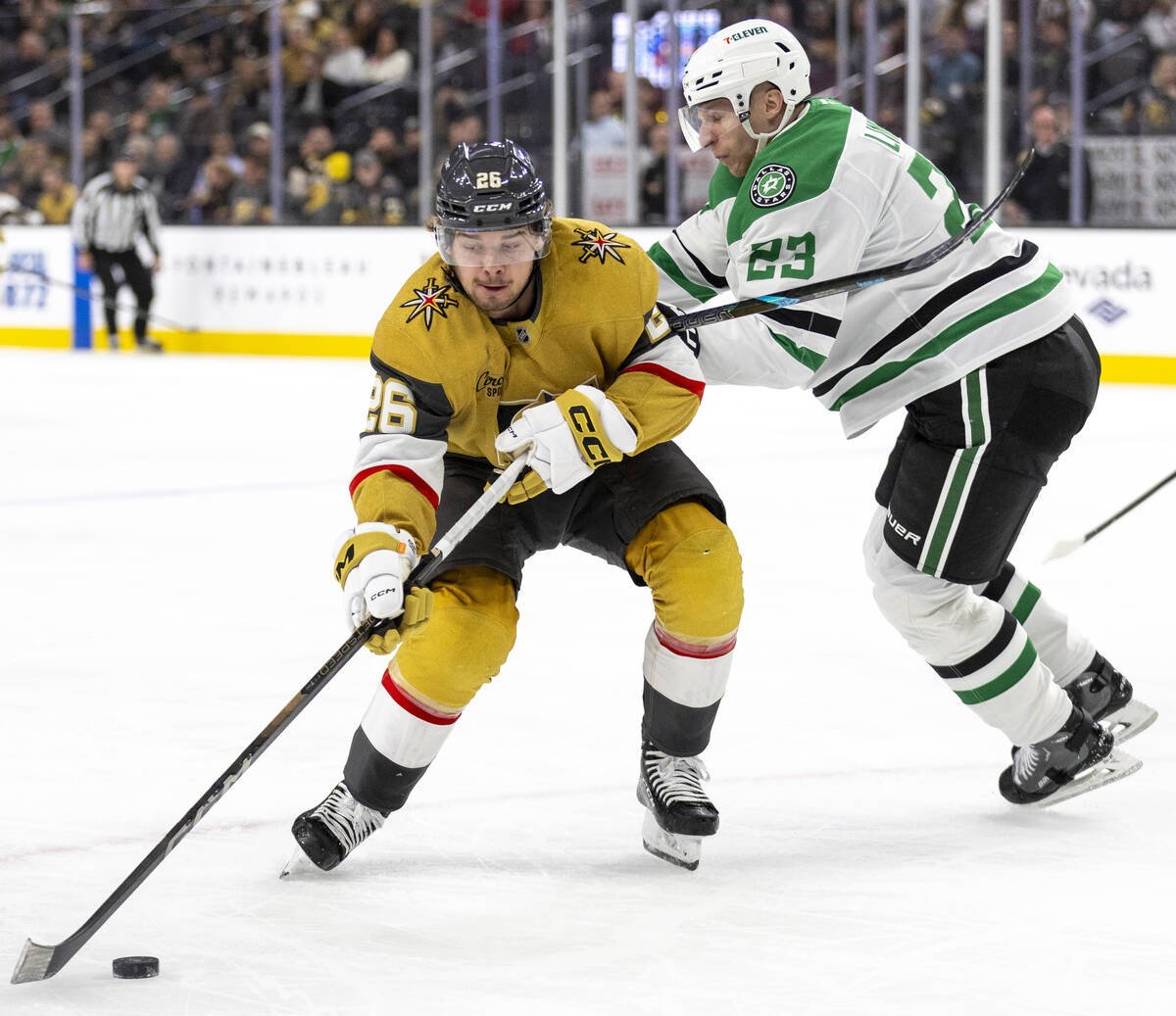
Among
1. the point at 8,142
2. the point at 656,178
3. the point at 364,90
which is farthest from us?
the point at 8,142

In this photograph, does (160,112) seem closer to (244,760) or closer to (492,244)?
(492,244)

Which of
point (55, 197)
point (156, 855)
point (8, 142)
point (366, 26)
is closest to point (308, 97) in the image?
point (366, 26)

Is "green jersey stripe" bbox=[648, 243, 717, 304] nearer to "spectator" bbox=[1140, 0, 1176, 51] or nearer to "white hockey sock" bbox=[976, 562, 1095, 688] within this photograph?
"white hockey sock" bbox=[976, 562, 1095, 688]

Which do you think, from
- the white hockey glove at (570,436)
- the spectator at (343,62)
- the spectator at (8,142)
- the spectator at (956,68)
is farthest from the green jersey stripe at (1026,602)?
the spectator at (8,142)

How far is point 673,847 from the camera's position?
99.6 inches

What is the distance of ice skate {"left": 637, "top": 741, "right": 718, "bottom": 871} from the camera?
2.51 m

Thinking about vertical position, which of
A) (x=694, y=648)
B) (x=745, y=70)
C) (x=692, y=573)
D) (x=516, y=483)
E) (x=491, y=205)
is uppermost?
(x=745, y=70)

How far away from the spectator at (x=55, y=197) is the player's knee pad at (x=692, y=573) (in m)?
10.7

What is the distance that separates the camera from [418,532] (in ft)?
8.02

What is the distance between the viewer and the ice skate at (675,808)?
2508 millimetres

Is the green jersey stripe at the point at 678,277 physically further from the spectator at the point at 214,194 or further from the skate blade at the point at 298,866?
the spectator at the point at 214,194

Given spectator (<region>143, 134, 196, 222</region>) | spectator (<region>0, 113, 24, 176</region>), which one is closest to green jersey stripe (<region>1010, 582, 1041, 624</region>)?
spectator (<region>143, 134, 196, 222</region>)

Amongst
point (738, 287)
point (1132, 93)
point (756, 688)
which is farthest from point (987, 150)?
point (738, 287)

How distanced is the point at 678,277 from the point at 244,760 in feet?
3.74
